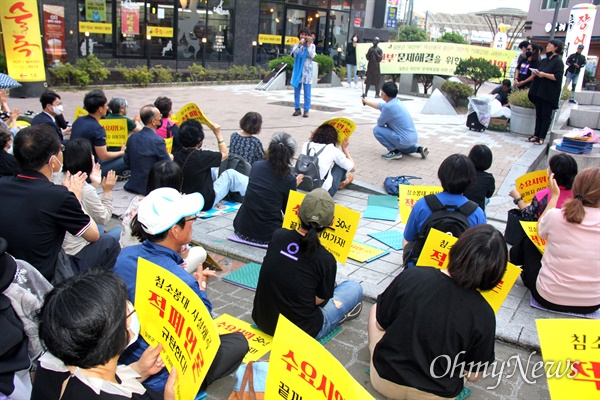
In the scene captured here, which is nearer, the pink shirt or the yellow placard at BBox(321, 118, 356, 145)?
the pink shirt

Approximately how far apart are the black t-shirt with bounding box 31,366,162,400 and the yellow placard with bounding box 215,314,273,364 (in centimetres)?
141

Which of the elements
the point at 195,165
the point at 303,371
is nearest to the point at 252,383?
the point at 303,371

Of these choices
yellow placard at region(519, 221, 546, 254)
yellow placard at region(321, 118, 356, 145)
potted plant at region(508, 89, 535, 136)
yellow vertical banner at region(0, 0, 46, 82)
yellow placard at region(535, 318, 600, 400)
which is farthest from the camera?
potted plant at region(508, 89, 535, 136)

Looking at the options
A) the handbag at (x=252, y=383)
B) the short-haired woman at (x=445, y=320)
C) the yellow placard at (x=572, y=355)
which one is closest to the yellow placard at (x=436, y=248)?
the short-haired woman at (x=445, y=320)

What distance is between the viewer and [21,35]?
11.2m

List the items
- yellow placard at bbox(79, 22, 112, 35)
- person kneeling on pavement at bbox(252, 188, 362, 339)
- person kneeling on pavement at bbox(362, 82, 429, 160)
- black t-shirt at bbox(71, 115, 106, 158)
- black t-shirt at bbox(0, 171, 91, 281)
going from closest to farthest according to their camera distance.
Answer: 1. black t-shirt at bbox(0, 171, 91, 281)
2. person kneeling on pavement at bbox(252, 188, 362, 339)
3. black t-shirt at bbox(71, 115, 106, 158)
4. person kneeling on pavement at bbox(362, 82, 429, 160)
5. yellow placard at bbox(79, 22, 112, 35)

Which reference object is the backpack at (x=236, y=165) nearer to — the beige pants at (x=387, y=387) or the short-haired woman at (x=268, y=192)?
the short-haired woman at (x=268, y=192)

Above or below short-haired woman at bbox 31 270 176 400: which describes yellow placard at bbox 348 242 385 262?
below

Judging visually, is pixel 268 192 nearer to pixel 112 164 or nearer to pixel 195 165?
pixel 195 165

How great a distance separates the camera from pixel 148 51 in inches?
738

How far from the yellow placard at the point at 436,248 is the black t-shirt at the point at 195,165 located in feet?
9.63

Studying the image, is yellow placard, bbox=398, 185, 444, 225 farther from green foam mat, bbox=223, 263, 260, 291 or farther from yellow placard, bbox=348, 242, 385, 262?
green foam mat, bbox=223, 263, 260, 291

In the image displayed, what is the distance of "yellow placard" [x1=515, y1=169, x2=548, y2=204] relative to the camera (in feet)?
17.7

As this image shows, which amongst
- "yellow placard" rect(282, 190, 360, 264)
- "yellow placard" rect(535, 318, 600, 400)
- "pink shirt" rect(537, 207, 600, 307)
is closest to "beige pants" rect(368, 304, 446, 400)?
"yellow placard" rect(535, 318, 600, 400)
